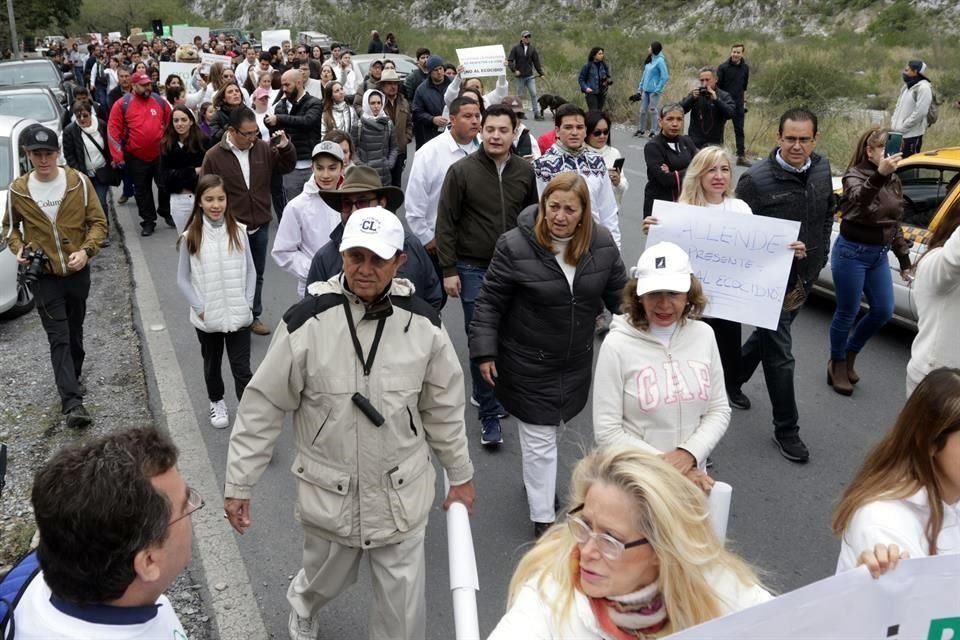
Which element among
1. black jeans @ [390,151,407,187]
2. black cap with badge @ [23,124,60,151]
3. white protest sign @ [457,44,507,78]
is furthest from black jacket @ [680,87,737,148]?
black cap with badge @ [23,124,60,151]

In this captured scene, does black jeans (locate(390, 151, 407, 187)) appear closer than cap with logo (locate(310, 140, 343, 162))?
No

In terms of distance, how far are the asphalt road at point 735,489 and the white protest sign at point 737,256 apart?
934 mm

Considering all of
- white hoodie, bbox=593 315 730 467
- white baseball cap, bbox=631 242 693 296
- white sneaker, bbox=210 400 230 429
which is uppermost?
white baseball cap, bbox=631 242 693 296

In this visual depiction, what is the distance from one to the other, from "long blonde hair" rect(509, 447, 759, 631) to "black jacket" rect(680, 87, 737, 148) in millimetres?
11214

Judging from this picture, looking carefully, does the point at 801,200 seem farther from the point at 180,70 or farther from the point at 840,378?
the point at 180,70

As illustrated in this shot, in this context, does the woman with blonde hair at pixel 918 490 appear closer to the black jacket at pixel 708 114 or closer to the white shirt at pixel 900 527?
the white shirt at pixel 900 527

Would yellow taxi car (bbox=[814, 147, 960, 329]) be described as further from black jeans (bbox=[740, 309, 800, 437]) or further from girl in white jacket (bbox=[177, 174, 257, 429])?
girl in white jacket (bbox=[177, 174, 257, 429])

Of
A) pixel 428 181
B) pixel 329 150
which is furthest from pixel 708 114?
pixel 329 150

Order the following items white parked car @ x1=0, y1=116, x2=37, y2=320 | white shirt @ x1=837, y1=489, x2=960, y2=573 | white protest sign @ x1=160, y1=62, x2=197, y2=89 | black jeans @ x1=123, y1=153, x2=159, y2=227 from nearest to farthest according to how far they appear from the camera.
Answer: white shirt @ x1=837, y1=489, x2=960, y2=573, white parked car @ x1=0, y1=116, x2=37, y2=320, black jeans @ x1=123, y1=153, x2=159, y2=227, white protest sign @ x1=160, y1=62, x2=197, y2=89

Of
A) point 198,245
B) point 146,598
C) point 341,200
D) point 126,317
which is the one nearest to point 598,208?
point 341,200

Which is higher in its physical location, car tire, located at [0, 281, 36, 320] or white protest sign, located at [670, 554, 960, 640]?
white protest sign, located at [670, 554, 960, 640]

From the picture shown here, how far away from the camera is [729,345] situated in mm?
6172

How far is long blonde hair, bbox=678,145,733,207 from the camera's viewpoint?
552 cm

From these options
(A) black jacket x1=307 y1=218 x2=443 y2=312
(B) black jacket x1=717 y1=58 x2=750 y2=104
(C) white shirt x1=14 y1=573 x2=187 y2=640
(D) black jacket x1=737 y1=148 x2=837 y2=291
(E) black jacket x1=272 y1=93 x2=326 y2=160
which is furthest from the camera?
(B) black jacket x1=717 y1=58 x2=750 y2=104
